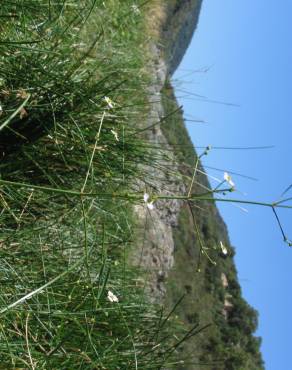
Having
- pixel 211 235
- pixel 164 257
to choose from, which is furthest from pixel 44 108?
pixel 211 235

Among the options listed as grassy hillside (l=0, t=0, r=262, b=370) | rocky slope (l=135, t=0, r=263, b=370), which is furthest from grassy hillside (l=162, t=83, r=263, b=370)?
grassy hillside (l=0, t=0, r=262, b=370)

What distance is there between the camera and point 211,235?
64.1 feet

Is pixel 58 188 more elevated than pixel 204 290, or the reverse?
pixel 204 290

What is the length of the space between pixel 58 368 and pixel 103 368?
125mm

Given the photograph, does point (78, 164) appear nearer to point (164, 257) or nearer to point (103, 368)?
point (103, 368)

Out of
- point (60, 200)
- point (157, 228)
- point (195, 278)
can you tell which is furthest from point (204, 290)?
point (60, 200)

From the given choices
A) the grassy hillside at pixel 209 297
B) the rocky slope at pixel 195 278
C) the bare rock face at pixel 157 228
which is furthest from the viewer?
the grassy hillside at pixel 209 297

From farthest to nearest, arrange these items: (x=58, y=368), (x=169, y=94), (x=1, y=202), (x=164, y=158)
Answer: (x=169, y=94)
(x=164, y=158)
(x=1, y=202)
(x=58, y=368)

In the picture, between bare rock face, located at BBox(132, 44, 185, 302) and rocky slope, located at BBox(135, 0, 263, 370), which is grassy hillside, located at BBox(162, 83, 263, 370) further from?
bare rock face, located at BBox(132, 44, 185, 302)

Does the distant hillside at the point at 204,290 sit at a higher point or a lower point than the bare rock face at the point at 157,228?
higher

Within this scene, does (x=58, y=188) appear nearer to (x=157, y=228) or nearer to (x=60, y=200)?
(x=60, y=200)

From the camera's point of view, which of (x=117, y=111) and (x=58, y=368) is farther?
(x=117, y=111)

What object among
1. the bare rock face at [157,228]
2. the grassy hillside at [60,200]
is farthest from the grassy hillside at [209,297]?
the grassy hillside at [60,200]

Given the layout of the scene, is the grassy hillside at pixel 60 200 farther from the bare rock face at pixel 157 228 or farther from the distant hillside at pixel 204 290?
the distant hillside at pixel 204 290
